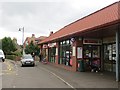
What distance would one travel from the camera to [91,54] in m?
23.9

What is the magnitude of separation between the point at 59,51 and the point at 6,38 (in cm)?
5480

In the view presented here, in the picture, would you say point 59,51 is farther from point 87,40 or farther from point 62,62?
point 87,40

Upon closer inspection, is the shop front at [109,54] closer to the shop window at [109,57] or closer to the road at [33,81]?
the shop window at [109,57]

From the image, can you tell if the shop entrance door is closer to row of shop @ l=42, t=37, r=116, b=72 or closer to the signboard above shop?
row of shop @ l=42, t=37, r=116, b=72

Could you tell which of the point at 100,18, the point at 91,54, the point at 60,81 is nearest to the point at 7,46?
the point at 91,54

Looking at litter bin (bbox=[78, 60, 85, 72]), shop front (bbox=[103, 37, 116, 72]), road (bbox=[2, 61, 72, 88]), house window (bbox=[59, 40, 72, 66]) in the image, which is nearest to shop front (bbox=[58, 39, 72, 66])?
house window (bbox=[59, 40, 72, 66])

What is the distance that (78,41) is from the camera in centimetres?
2311

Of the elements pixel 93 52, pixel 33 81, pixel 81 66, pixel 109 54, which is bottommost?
pixel 33 81

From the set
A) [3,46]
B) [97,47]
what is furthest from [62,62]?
[3,46]

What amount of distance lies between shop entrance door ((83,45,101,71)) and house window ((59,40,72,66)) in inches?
87.0

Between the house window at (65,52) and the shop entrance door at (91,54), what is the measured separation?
2.21 metres

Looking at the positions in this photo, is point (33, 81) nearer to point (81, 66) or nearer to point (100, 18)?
point (100, 18)

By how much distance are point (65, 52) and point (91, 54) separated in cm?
418

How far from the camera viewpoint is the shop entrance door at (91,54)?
23.5 meters
